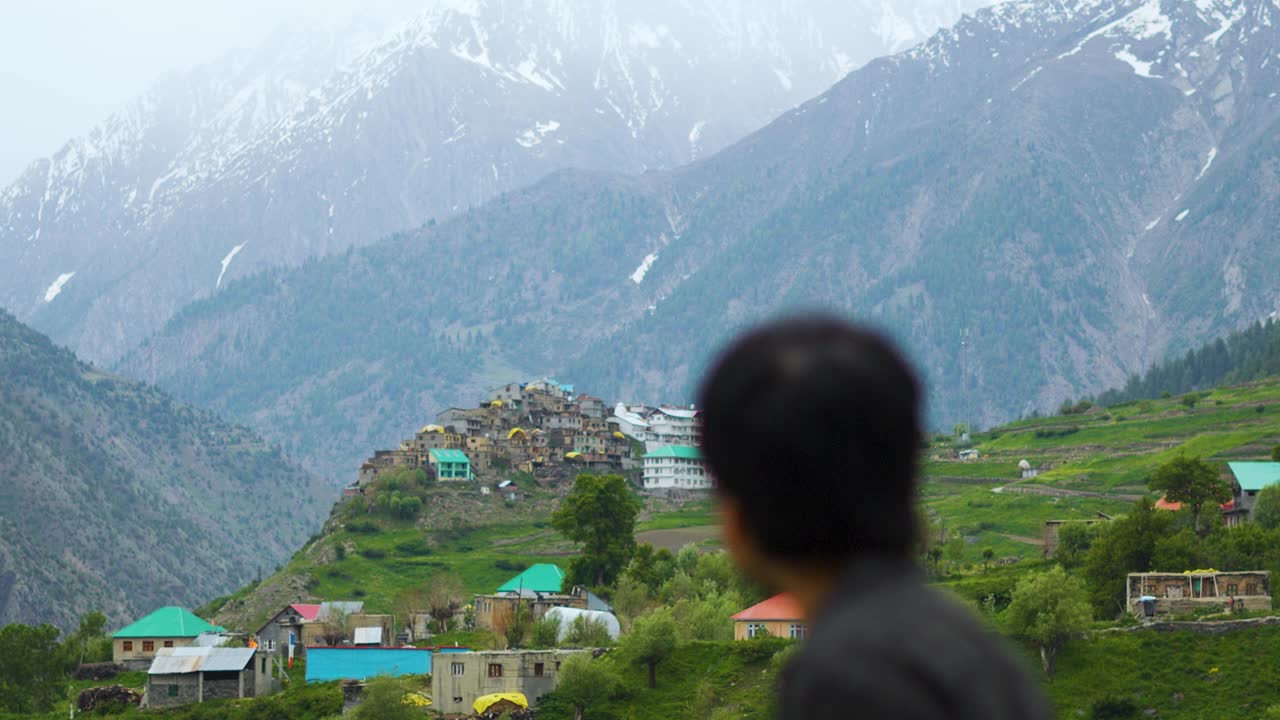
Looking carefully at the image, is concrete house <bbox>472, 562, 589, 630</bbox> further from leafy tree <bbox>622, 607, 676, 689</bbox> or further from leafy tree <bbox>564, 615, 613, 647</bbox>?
leafy tree <bbox>622, 607, 676, 689</bbox>

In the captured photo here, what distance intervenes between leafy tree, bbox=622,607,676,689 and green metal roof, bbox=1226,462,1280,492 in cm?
4480

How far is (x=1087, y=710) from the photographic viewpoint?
248ft

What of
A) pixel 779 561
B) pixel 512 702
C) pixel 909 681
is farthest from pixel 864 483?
pixel 512 702

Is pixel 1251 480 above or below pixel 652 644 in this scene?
above

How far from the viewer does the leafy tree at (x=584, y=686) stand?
85.5 m

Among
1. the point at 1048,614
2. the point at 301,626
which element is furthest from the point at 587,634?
the point at 1048,614

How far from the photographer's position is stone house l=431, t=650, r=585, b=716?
299 ft

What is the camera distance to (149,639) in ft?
424

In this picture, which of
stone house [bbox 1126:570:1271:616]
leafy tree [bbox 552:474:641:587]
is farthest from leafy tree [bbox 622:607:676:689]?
leafy tree [bbox 552:474:641:587]

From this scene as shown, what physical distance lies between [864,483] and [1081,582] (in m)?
89.3

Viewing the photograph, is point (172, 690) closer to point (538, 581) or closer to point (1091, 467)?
point (538, 581)

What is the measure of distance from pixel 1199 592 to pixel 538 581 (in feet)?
188

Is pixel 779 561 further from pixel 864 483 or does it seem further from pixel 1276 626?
pixel 1276 626

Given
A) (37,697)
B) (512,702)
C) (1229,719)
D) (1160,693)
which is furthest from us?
(37,697)
